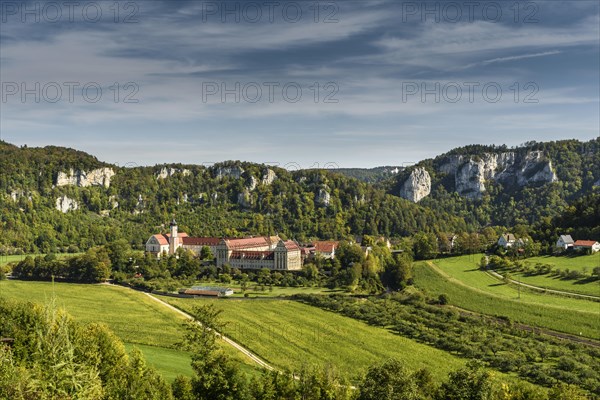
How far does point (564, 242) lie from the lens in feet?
291

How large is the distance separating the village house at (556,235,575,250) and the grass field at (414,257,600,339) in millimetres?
15911

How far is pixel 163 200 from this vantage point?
160 metres

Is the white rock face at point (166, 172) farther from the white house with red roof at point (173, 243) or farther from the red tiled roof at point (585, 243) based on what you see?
the red tiled roof at point (585, 243)

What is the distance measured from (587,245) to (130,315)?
68.7 meters

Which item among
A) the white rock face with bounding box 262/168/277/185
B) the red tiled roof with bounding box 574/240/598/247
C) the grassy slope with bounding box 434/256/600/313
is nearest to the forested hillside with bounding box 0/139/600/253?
the white rock face with bounding box 262/168/277/185

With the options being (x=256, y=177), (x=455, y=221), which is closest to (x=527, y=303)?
(x=455, y=221)

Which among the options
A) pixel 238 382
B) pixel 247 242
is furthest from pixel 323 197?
pixel 238 382

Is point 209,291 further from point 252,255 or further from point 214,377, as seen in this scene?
point 214,377

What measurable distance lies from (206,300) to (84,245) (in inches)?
2460

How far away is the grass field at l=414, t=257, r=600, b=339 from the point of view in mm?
55000

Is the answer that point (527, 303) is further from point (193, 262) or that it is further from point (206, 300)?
point (193, 262)

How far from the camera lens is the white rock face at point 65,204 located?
463ft

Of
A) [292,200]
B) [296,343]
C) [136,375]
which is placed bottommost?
[296,343]

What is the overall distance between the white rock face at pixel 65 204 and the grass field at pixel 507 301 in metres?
96.7
